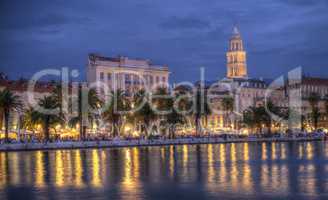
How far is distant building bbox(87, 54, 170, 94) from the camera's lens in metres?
134

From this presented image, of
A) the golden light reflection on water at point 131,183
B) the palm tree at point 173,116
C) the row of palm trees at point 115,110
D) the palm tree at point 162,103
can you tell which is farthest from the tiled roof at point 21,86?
the golden light reflection on water at point 131,183

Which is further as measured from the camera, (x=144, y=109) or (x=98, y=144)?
(x=144, y=109)

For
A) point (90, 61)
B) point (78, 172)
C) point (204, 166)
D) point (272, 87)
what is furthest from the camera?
point (272, 87)

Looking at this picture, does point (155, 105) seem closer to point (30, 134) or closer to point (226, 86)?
point (30, 134)

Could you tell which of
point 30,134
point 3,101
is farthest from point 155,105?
point 3,101

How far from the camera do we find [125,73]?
139750 mm

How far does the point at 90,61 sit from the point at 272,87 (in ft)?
240

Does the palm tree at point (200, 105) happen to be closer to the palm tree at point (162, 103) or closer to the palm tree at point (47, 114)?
the palm tree at point (162, 103)

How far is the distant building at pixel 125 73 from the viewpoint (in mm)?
133688

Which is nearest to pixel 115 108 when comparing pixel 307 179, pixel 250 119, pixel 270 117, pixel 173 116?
pixel 173 116

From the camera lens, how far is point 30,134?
11244cm

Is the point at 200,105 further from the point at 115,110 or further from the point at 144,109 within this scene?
the point at 115,110

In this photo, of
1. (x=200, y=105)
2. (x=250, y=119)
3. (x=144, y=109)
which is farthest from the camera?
(x=250, y=119)

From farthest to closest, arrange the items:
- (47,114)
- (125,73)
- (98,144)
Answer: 1. (125,73)
2. (47,114)
3. (98,144)
